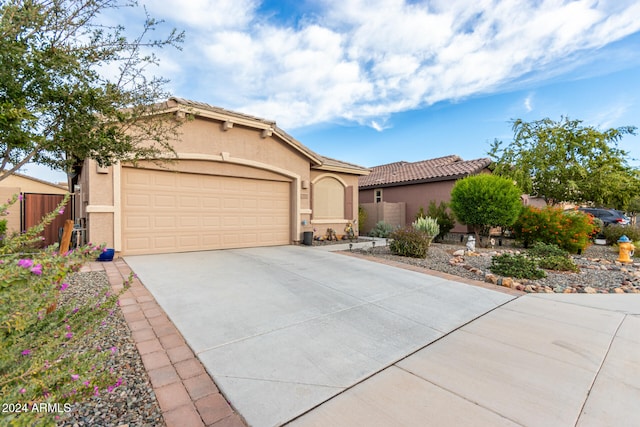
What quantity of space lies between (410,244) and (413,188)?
27.0 feet

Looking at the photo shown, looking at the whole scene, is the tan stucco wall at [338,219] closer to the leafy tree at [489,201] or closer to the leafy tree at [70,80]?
the leafy tree at [489,201]

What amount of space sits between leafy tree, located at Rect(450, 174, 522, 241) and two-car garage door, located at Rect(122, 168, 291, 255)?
659 centimetres

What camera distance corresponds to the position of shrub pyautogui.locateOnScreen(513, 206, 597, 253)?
920 cm

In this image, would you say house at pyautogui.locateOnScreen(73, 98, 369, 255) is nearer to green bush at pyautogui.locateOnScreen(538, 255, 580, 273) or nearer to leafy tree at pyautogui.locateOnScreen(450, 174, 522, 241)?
leafy tree at pyautogui.locateOnScreen(450, 174, 522, 241)

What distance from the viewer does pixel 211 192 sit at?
8.83 metres

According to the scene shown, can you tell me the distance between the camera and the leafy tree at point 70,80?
83.0 inches

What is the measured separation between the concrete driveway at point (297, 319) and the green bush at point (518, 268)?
4.68 ft

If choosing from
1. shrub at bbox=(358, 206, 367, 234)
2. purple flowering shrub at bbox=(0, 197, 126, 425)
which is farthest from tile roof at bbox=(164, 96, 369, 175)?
purple flowering shrub at bbox=(0, 197, 126, 425)

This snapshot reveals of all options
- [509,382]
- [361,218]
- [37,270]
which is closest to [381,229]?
[361,218]

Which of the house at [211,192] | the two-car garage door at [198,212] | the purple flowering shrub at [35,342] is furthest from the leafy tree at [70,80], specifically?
the two-car garage door at [198,212]

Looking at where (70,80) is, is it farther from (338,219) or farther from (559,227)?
(559,227)

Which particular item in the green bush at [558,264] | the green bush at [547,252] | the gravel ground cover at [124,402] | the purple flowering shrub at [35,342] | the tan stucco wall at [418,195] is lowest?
the gravel ground cover at [124,402]

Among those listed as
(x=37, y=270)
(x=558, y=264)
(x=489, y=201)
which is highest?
(x=489, y=201)

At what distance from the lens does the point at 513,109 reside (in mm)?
14758
